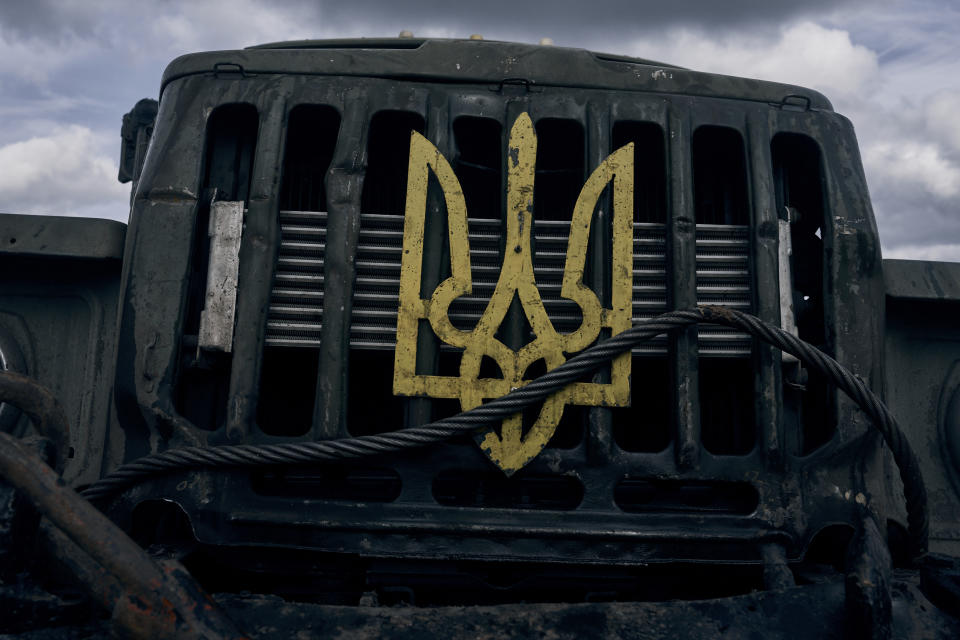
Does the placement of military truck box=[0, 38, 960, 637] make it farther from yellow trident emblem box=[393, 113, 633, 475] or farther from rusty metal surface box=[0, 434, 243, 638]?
rusty metal surface box=[0, 434, 243, 638]

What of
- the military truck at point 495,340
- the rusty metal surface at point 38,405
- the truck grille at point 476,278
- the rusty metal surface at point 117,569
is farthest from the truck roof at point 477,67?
the rusty metal surface at point 117,569

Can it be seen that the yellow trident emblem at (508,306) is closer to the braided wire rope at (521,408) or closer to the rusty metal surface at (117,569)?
the braided wire rope at (521,408)

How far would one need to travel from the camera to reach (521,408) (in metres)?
1.97

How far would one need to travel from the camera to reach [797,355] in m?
1.93

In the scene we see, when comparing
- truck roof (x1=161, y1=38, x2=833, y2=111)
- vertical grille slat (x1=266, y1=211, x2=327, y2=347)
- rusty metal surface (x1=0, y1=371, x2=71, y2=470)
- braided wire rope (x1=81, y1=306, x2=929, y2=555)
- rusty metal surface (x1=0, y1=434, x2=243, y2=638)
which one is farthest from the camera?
truck roof (x1=161, y1=38, x2=833, y2=111)

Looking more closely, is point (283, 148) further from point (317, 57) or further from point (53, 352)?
point (53, 352)

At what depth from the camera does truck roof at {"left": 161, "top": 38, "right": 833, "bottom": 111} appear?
2.29 meters

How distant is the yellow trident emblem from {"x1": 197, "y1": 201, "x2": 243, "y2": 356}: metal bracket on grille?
1.68ft

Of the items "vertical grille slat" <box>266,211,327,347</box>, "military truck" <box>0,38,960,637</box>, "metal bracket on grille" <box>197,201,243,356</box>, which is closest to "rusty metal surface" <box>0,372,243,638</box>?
"military truck" <box>0,38,960,637</box>

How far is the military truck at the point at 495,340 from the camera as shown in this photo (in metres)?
1.98

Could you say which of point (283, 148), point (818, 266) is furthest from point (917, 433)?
point (283, 148)

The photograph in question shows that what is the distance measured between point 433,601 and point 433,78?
5.38 feet

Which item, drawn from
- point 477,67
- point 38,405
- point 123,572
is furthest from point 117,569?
point 477,67

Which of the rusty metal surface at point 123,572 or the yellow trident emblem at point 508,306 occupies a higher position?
the yellow trident emblem at point 508,306
